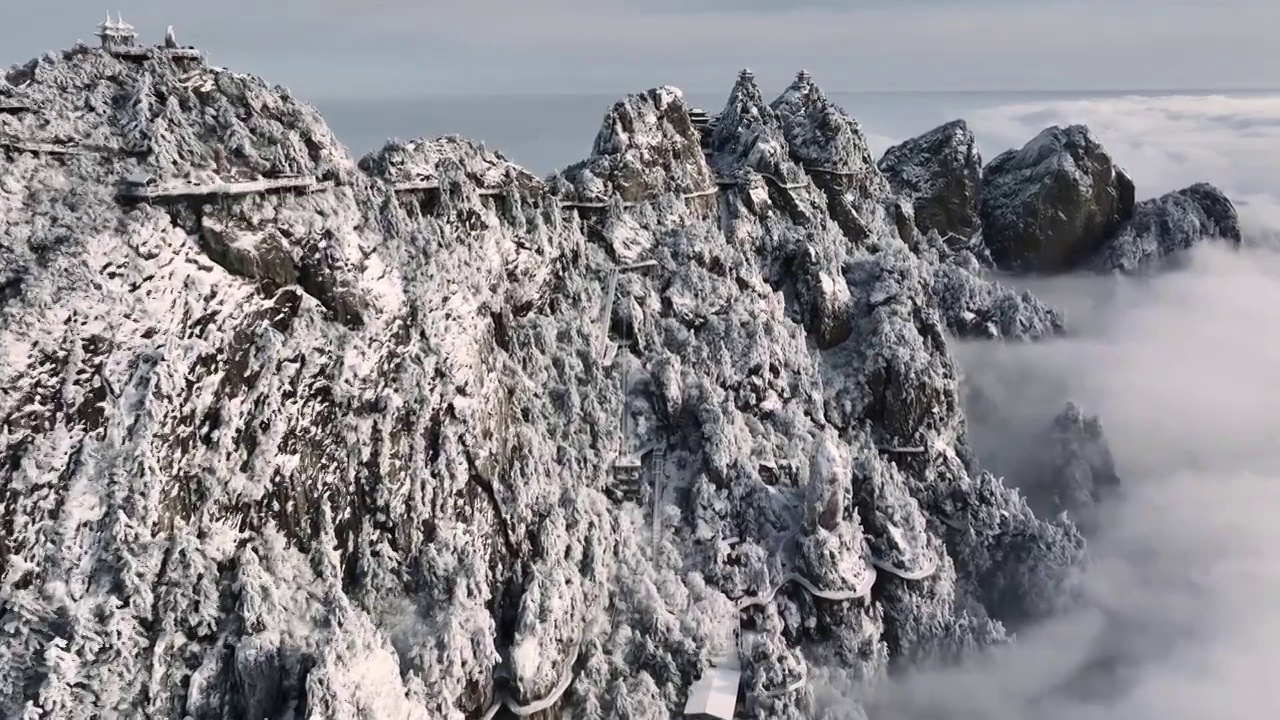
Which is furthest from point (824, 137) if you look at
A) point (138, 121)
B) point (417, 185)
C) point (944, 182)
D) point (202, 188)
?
point (138, 121)

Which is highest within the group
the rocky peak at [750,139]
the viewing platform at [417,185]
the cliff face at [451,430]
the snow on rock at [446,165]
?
the rocky peak at [750,139]

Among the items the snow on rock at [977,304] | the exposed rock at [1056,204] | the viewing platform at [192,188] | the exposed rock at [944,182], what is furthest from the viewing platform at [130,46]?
the exposed rock at [1056,204]

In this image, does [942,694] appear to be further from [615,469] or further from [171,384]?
[171,384]

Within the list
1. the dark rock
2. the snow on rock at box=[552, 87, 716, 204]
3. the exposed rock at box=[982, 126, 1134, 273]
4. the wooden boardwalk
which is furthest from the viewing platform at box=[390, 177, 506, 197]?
the exposed rock at box=[982, 126, 1134, 273]

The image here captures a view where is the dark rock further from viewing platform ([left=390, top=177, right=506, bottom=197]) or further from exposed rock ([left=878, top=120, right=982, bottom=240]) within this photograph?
exposed rock ([left=878, top=120, right=982, bottom=240])

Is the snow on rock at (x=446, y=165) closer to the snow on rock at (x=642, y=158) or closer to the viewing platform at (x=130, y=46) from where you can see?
the snow on rock at (x=642, y=158)
